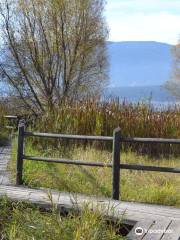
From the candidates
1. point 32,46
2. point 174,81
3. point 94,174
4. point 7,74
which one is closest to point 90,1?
point 32,46

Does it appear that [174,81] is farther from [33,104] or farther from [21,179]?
[21,179]

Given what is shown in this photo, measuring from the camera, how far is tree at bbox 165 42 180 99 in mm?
41228

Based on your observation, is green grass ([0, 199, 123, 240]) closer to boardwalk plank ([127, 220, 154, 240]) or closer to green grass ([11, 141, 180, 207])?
boardwalk plank ([127, 220, 154, 240])

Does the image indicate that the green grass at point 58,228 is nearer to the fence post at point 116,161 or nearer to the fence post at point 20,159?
the fence post at point 116,161

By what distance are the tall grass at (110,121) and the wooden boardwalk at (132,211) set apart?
19.8 ft

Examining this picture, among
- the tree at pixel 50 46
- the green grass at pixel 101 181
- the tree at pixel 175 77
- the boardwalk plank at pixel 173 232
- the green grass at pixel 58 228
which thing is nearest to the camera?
the green grass at pixel 58 228

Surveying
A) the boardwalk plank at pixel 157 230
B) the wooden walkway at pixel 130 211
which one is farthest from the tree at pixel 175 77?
the boardwalk plank at pixel 157 230

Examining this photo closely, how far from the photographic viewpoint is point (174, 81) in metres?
44.8

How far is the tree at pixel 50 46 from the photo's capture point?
67.4ft

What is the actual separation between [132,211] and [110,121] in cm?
731

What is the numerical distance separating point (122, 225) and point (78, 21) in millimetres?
15823

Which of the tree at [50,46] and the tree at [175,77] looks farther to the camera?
the tree at [175,77]

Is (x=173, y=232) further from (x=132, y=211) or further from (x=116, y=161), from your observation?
(x=116, y=161)

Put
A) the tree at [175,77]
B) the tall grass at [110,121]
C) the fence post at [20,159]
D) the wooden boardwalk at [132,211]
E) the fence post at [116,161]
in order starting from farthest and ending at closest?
the tree at [175,77] → the tall grass at [110,121] → the fence post at [20,159] → the fence post at [116,161] → the wooden boardwalk at [132,211]
